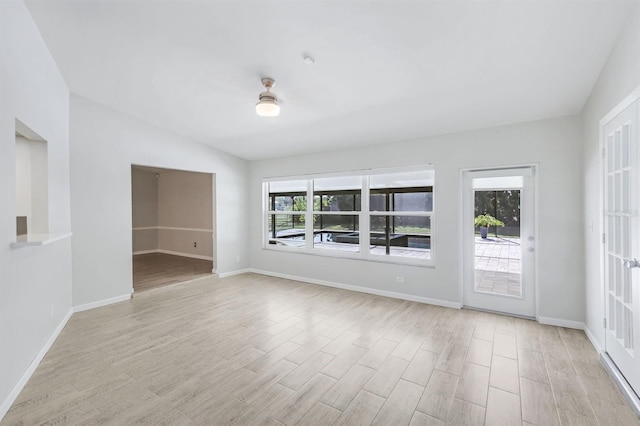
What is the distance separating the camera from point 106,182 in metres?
4.42

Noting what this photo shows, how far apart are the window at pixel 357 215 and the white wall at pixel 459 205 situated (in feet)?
0.68

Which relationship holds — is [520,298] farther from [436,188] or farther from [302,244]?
[302,244]

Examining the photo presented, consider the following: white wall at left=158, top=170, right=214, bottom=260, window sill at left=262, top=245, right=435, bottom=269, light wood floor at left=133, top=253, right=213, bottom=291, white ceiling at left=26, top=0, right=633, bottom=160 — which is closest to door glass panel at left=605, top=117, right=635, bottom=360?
white ceiling at left=26, top=0, right=633, bottom=160

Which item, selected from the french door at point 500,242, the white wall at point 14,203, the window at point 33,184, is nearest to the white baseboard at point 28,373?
the white wall at point 14,203

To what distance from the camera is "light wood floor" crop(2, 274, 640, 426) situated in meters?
2.05

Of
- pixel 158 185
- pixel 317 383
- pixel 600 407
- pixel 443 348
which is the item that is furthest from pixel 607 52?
pixel 158 185

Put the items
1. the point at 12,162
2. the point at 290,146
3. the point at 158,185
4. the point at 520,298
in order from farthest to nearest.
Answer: the point at 158,185 < the point at 290,146 < the point at 520,298 < the point at 12,162

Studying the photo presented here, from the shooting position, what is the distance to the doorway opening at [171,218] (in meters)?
8.13

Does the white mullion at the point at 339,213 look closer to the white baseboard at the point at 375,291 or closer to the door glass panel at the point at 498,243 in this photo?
the white baseboard at the point at 375,291

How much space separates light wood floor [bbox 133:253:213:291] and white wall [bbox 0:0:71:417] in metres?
1.94

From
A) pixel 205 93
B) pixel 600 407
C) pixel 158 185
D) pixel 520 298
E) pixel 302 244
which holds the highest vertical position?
pixel 205 93

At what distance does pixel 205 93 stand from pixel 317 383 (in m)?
3.51

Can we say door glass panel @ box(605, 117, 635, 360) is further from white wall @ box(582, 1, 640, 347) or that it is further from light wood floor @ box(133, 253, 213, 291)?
light wood floor @ box(133, 253, 213, 291)

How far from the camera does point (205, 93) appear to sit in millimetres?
3732
